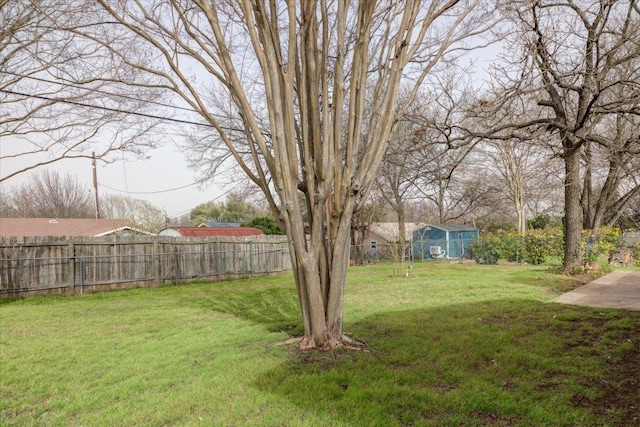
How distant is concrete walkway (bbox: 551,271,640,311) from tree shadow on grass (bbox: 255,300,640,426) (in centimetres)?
116

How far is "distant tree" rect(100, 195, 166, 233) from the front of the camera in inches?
1390

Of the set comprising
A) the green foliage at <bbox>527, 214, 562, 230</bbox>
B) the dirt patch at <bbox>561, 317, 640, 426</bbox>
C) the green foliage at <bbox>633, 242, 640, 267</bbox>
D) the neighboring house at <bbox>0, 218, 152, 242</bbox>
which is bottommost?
the dirt patch at <bbox>561, 317, 640, 426</bbox>

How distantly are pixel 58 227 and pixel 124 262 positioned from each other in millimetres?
16222

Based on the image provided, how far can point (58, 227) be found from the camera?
26531mm

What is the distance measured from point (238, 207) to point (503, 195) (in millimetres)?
27914

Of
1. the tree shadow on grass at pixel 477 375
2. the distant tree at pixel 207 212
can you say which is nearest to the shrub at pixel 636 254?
the tree shadow on grass at pixel 477 375

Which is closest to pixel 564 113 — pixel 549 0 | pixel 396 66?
pixel 549 0

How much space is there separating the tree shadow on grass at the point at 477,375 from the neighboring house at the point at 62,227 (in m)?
22.9

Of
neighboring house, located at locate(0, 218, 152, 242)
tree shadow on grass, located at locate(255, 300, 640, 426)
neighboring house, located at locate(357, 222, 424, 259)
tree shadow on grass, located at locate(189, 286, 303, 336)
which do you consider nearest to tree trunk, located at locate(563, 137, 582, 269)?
tree shadow on grass, located at locate(255, 300, 640, 426)

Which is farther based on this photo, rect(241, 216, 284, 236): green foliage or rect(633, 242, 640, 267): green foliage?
rect(241, 216, 284, 236): green foliage

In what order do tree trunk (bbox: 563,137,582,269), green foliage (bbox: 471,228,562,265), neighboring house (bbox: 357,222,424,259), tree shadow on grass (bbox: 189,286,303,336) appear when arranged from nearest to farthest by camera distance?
tree shadow on grass (bbox: 189,286,303,336) < tree trunk (bbox: 563,137,582,269) < green foliage (bbox: 471,228,562,265) < neighboring house (bbox: 357,222,424,259)

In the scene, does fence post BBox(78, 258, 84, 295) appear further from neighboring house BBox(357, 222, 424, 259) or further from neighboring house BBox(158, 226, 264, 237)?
neighboring house BBox(158, 226, 264, 237)

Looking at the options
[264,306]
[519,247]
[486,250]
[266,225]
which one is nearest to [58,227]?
[266,225]

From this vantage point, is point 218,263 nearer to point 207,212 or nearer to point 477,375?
point 477,375
